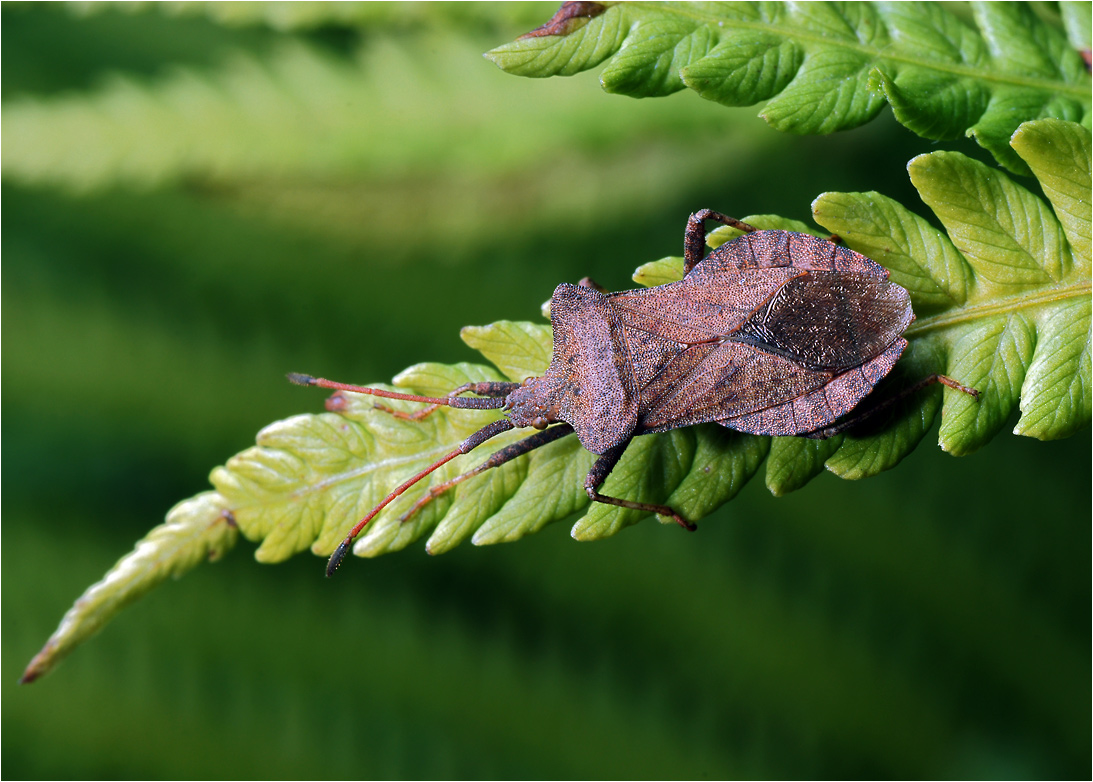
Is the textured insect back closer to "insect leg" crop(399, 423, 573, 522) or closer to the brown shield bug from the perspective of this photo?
the brown shield bug

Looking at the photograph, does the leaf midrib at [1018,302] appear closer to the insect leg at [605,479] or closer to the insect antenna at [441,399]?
the insect leg at [605,479]

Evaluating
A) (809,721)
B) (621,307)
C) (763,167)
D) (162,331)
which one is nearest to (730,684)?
(809,721)

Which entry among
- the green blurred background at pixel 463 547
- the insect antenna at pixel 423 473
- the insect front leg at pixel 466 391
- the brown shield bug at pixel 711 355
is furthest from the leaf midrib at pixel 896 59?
the green blurred background at pixel 463 547

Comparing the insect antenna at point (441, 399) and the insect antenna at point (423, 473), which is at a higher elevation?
the insect antenna at point (441, 399)

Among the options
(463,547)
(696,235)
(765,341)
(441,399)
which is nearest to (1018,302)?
(765,341)

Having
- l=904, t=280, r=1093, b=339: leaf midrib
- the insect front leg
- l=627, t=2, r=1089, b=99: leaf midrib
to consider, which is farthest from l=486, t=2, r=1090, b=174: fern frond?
the insect front leg

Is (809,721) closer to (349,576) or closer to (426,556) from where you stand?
(426,556)
